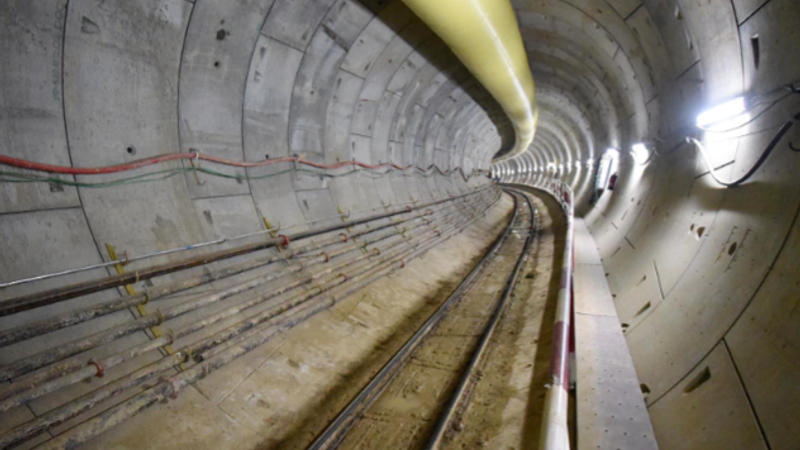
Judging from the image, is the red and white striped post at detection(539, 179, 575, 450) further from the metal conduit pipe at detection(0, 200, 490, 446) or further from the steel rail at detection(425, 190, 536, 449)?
the metal conduit pipe at detection(0, 200, 490, 446)

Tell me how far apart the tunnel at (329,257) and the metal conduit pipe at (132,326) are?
20 mm

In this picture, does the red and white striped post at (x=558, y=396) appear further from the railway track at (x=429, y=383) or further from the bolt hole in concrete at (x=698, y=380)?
the railway track at (x=429, y=383)

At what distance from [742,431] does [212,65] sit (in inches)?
226

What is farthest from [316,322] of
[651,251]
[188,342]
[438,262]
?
[651,251]

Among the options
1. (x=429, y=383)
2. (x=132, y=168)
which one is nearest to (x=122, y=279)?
(x=132, y=168)

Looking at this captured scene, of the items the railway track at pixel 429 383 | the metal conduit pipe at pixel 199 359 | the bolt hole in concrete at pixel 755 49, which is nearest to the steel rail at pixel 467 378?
the railway track at pixel 429 383

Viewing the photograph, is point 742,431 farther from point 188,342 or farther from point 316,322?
point 188,342

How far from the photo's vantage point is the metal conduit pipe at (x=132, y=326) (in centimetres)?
227

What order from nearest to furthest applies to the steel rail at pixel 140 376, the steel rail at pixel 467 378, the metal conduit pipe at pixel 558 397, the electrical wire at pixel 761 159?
the metal conduit pipe at pixel 558 397, the steel rail at pixel 140 376, the electrical wire at pixel 761 159, the steel rail at pixel 467 378

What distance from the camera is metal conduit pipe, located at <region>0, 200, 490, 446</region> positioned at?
225 cm

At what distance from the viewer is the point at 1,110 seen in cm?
246

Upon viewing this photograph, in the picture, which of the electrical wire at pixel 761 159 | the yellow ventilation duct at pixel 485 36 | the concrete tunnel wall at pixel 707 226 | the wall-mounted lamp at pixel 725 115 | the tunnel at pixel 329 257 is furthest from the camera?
the yellow ventilation duct at pixel 485 36

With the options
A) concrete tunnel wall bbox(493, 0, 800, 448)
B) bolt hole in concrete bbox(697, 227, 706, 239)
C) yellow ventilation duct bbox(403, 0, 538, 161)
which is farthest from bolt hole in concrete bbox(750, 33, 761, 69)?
yellow ventilation duct bbox(403, 0, 538, 161)

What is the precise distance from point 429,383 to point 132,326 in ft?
10.1
